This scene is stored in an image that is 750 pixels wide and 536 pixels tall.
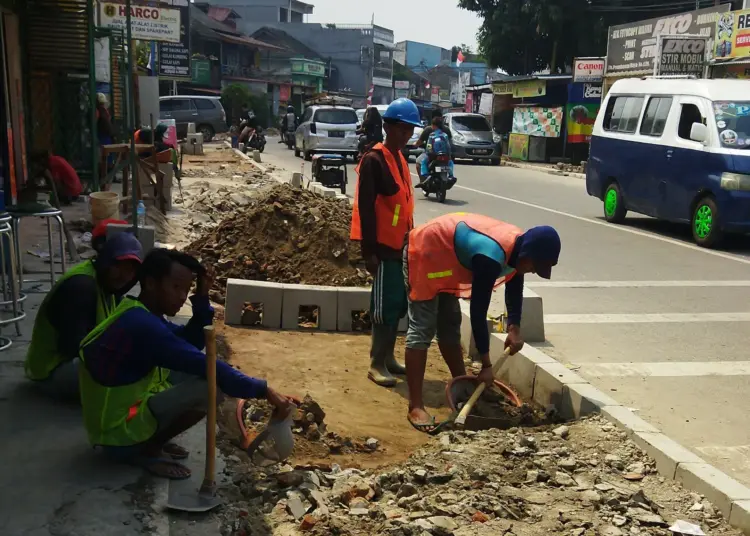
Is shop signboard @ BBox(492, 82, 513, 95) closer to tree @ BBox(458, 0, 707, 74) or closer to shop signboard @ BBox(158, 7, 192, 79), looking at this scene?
tree @ BBox(458, 0, 707, 74)

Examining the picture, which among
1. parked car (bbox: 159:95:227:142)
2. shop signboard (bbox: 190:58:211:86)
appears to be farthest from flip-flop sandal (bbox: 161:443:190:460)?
shop signboard (bbox: 190:58:211:86)

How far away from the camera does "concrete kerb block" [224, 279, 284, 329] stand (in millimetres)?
7105

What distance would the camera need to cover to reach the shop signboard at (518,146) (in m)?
31.7

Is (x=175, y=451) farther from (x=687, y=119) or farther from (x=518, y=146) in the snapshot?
(x=518, y=146)

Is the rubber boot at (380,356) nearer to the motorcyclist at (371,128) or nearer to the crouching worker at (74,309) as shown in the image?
the crouching worker at (74,309)

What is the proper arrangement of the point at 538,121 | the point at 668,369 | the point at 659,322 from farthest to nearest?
the point at 538,121, the point at 659,322, the point at 668,369

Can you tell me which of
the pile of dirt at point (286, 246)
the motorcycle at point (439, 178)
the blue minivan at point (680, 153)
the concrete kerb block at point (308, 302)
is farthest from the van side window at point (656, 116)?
the concrete kerb block at point (308, 302)

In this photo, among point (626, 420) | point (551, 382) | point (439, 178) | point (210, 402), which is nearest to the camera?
point (210, 402)

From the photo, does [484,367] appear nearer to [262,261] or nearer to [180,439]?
[180,439]

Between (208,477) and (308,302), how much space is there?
361 centimetres

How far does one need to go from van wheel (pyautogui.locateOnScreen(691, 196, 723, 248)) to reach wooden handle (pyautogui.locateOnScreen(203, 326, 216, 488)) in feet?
31.6

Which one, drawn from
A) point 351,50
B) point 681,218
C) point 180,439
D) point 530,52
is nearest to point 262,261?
point 180,439

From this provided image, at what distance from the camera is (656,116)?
13094mm

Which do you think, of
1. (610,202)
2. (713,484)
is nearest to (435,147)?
(610,202)
